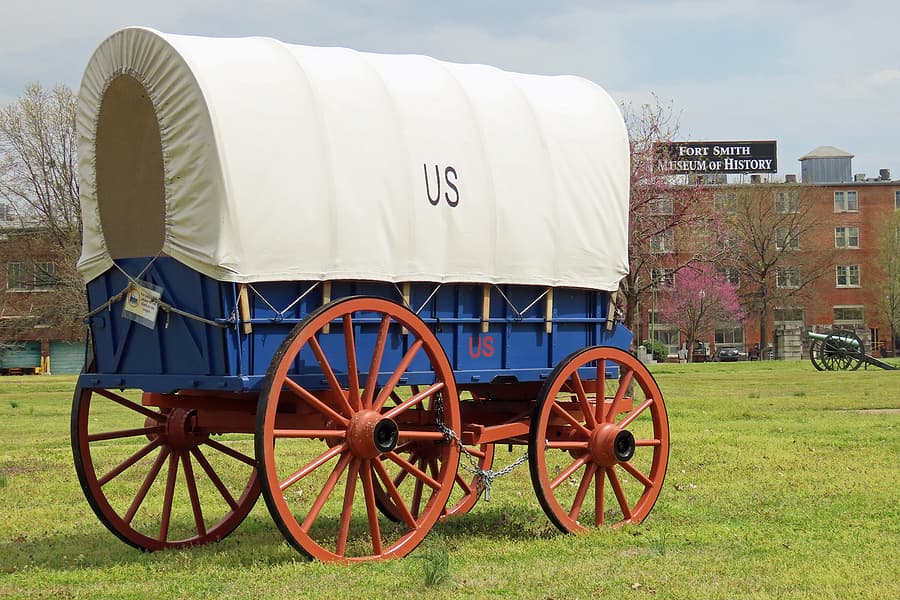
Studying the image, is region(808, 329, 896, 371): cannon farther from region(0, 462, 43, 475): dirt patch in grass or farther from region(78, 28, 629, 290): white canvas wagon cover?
region(78, 28, 629, 290): white canvas wagon cover

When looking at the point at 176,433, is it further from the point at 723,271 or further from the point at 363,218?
the point at 723,271

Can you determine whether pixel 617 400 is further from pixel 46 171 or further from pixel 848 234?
pixel 848 234

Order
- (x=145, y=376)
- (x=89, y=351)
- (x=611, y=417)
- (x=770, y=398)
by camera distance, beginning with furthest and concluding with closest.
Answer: (x=770, y=398) → (x=611, y=417) → (x=89, y=351) → (x=145, y=376)

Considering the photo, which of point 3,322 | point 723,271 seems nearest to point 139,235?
point 3,322

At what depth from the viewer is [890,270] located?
72062 mm

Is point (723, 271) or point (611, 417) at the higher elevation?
point (723, 271)

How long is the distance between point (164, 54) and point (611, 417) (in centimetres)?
434

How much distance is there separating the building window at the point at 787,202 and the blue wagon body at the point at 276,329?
61891mm

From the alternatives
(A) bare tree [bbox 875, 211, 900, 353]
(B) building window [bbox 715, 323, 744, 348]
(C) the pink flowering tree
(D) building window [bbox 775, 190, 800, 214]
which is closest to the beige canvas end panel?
(C) the pink flowering tree

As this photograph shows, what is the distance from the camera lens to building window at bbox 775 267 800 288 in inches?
2773

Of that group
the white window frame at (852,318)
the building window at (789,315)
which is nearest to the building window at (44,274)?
the building window at (789,315)

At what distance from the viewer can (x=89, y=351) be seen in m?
8.73

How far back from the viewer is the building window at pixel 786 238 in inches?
2707

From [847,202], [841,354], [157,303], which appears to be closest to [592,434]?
[157,303]
